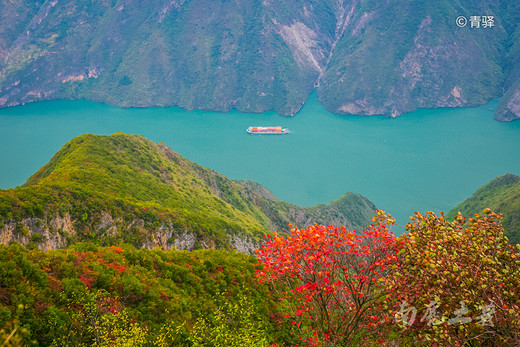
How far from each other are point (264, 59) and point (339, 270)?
581 ft

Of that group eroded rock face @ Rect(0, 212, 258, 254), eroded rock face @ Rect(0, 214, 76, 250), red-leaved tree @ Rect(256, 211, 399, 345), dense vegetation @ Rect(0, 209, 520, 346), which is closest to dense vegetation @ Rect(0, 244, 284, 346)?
dense vegetation @ Rect(0, 209, 520, 346)

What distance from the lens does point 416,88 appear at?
163500mm

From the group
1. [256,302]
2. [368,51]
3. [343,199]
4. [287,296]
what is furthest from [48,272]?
[368,51]

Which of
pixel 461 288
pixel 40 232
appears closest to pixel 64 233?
pixel 40 232

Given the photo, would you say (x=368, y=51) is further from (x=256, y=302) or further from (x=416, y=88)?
(x=256, y=302)

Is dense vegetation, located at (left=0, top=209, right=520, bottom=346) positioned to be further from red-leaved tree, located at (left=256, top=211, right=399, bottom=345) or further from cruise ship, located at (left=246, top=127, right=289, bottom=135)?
cruise ship, located at (left=246, top=127, right=289, bottom=135)

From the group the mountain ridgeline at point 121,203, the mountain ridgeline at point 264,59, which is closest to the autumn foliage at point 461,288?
the mountain ridgeline at point 121,203

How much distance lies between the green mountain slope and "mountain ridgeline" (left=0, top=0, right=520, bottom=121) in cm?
7301

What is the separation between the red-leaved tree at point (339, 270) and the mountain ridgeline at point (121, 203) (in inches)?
678

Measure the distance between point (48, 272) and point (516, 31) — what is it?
216 metres

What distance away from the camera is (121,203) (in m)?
31.5

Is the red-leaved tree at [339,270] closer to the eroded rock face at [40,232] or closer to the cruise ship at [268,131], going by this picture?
the eroded rock face at [40,232]

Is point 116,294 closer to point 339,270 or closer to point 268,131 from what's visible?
point 339,270

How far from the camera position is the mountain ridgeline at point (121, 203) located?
80.7 feet
